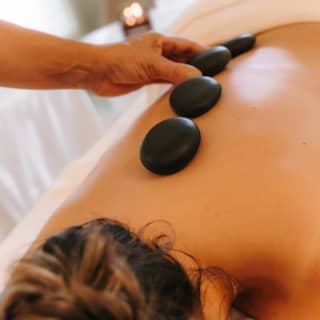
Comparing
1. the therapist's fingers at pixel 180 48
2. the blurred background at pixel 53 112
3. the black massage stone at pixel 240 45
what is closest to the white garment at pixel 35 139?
the blurred background at pixel 53 112

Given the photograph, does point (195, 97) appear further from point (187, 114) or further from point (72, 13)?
point (72, 13)

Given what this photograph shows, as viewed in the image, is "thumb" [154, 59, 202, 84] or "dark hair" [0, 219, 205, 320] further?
"thumb" [154, 59, 202, 84]

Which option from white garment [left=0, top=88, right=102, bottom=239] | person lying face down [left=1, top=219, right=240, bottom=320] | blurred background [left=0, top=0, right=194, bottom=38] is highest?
person lying face down [left=1, top=219, right=240, bottom=320]

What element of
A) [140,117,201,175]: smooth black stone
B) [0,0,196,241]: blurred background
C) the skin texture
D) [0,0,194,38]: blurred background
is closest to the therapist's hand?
the skin texture

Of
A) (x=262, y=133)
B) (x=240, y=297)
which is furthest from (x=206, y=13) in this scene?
(x=240, y=297)

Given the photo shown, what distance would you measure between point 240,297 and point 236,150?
164 mm

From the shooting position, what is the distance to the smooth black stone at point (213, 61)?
693 millimetres

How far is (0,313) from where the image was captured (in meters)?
0.30

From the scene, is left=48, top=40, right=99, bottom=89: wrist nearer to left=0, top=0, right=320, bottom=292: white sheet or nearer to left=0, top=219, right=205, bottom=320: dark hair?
left=0, top=0, right=320, bottom=292: white sheet

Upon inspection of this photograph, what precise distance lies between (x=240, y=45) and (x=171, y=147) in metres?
0.28

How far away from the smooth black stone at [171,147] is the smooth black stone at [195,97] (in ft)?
0.15

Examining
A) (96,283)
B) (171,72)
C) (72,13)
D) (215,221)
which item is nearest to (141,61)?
(171,72)

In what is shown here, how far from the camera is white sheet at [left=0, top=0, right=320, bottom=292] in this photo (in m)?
Result: 0.75

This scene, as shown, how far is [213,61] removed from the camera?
0.70 meters
